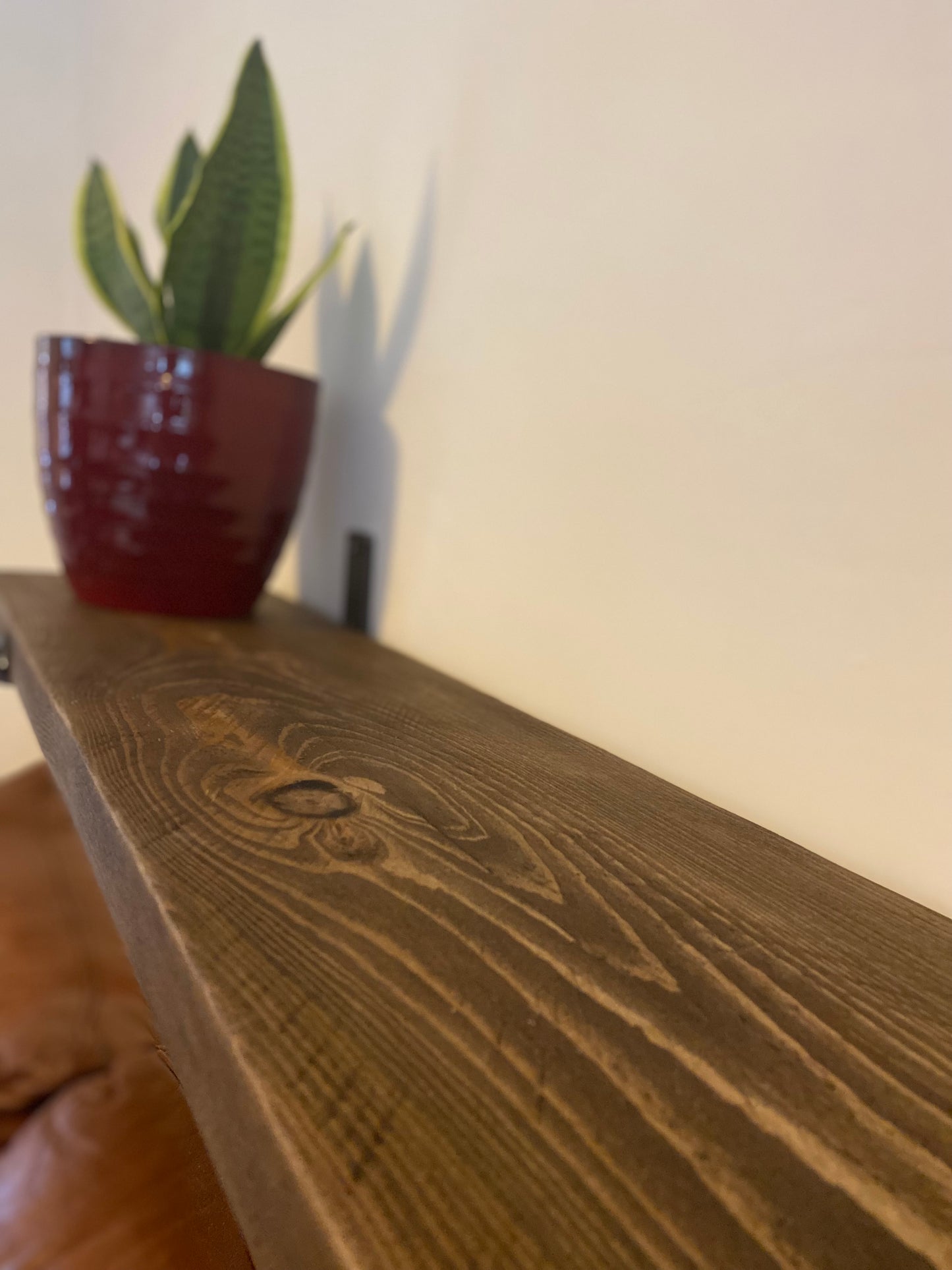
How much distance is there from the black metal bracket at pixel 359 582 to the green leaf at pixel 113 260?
0.89ft

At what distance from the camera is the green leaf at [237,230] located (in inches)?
26.1

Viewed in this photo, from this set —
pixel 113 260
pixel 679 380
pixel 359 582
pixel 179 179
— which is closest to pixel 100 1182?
pixel 359 582

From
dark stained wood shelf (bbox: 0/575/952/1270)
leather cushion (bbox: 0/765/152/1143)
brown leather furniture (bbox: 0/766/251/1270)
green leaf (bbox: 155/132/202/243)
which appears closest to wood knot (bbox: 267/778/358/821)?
dark stained wood shelf (bbox: 0/575/952/1270)

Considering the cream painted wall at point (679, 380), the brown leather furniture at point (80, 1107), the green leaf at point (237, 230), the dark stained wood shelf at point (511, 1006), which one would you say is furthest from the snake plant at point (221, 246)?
the brown leather furniture at point (80, 1107)

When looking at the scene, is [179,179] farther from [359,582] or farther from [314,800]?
[314,800]

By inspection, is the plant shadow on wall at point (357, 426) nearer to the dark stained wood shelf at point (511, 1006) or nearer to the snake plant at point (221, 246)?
the snake plant at point (221, 246)

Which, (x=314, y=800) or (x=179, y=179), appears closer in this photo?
(x=314, y=800)

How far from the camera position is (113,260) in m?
0.76

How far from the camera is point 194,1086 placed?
8.9 inches

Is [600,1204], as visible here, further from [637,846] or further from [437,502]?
[437,502]

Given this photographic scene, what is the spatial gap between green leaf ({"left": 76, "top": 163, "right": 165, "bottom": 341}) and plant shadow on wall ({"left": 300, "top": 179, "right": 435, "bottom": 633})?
0.20 metres

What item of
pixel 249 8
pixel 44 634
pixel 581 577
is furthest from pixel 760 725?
pixel 249 8

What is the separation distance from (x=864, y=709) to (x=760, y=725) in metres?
0.06

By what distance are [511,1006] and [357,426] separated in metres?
0.71
